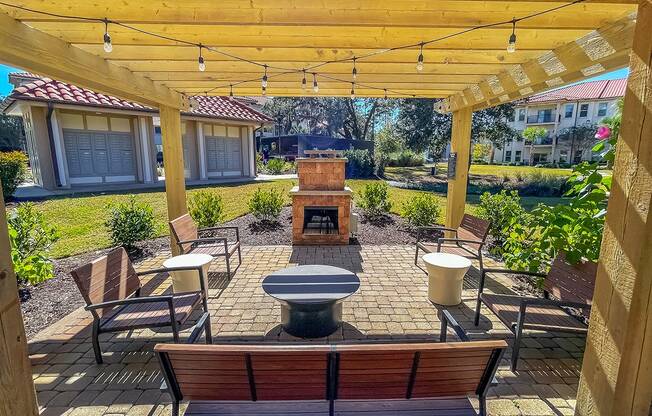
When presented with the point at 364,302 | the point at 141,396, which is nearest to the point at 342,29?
the point at 364,302

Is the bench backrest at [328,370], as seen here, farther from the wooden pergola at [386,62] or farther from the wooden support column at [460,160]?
the wooden support column at [460,160]


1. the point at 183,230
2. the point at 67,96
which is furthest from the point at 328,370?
the point at 67,96

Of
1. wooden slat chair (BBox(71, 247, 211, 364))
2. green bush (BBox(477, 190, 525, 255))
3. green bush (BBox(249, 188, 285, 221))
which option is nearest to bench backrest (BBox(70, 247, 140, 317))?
wooden slat chair (BBox(71, 247, 211, 364))

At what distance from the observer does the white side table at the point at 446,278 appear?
3.70m

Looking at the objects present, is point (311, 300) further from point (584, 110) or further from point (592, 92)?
point (592, 92)

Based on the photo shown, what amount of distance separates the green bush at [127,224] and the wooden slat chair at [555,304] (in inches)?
217

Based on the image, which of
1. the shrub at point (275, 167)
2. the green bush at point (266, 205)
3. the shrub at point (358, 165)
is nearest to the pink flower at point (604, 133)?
the green bush at point (266, 205)

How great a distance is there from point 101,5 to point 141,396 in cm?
311

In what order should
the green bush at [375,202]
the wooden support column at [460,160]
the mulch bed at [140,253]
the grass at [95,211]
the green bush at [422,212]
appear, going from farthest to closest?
the green bush at [375,202] < the green bush at [422,212] < the grass at [95,211] < the wooden support column at [460,160] < the mulch bed at [140,253]

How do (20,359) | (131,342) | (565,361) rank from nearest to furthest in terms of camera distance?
(20,359)
(565,361)
(131,342)

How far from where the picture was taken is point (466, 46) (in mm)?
3309

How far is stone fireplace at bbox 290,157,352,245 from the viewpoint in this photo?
5.97m

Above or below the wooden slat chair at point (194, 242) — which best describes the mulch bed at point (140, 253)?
below

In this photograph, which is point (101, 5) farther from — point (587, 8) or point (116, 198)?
point (116, 198)
